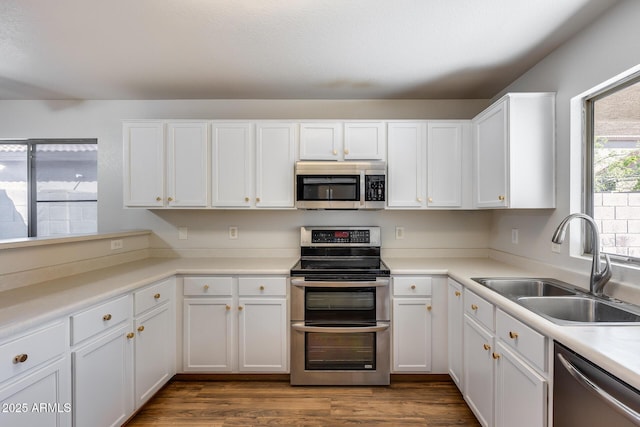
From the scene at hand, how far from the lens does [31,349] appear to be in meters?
1.26

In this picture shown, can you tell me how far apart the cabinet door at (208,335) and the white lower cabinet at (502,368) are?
172 cm

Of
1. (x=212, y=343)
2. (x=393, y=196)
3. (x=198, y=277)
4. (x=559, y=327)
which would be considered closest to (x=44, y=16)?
(x=198, y=277)

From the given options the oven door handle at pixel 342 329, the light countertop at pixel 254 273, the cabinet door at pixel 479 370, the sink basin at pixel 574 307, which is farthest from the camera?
the oven door handle at pixel 342 329

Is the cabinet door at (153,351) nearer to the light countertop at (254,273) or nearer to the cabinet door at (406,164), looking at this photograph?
the light countertop at (254,273)

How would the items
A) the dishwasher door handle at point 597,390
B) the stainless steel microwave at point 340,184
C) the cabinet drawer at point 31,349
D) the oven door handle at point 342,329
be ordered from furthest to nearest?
the stainless steel microwave at point 340,184 < the oven door handle at point 342,329 < the cabinet drawer at point 31,349 < the dishwasher door handle at point 597,390

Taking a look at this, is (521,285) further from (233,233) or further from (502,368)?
(233,233)

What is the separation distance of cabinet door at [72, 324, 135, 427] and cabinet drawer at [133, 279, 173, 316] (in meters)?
0.15

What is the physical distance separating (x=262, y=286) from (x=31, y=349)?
1.34m

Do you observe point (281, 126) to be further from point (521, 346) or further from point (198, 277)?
point (521, 346)

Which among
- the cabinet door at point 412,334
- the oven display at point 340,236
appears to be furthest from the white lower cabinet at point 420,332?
the oven display at point 340,236

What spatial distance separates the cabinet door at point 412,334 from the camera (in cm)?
236

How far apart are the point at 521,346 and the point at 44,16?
3.03 meters

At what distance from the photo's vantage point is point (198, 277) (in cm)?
239

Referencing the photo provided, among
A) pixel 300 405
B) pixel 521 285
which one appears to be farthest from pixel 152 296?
pixel 521 285
